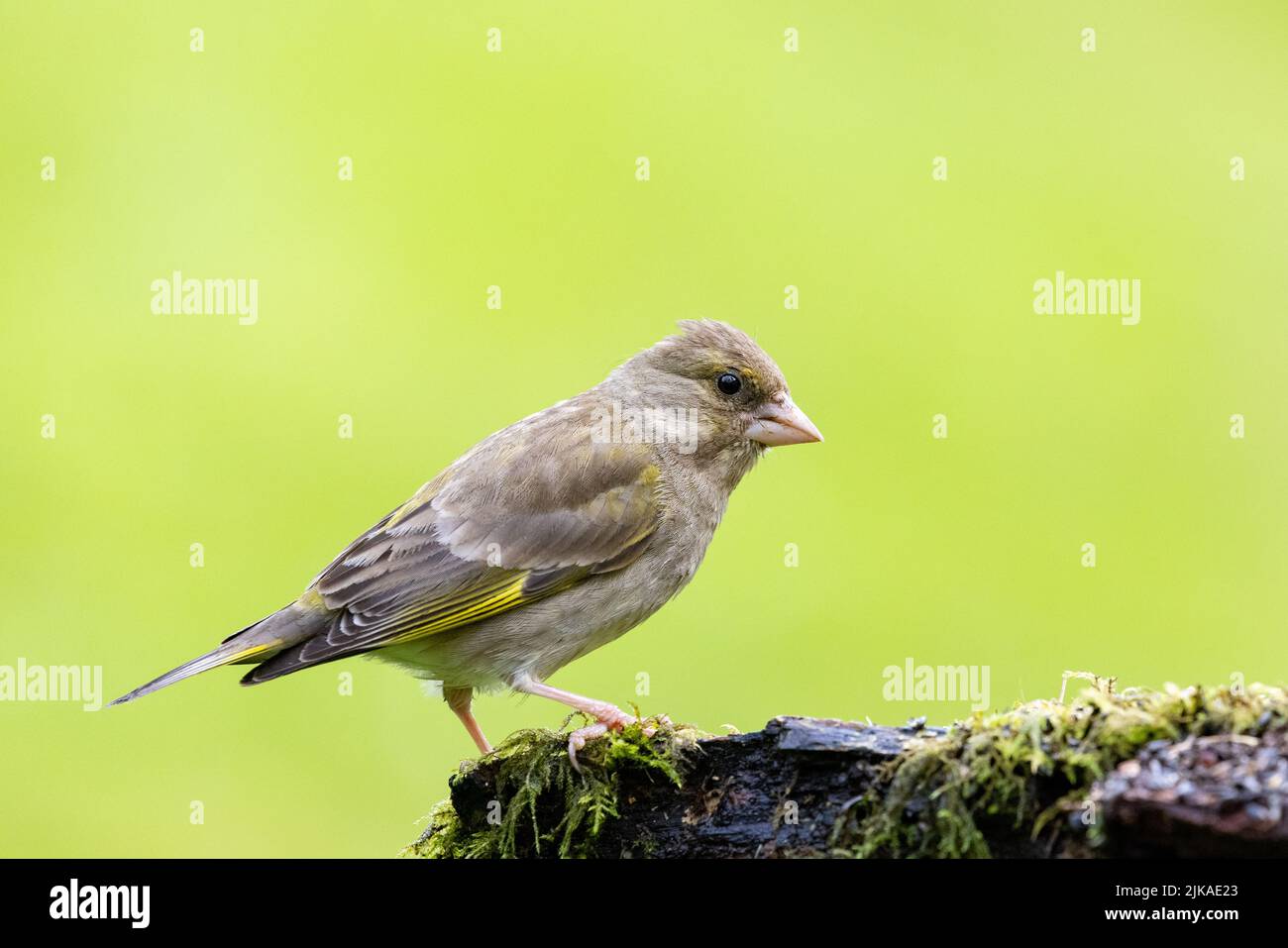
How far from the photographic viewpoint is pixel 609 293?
11609mm

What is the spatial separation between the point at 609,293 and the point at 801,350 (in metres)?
1.61

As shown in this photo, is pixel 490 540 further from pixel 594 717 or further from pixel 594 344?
pixel 594 344

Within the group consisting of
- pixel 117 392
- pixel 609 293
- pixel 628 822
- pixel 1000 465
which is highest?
pixel 609 293

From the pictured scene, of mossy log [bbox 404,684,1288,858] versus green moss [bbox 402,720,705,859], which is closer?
mossy log [bbox 404,684,1288,858]

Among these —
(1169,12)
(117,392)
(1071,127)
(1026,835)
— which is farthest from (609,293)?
(1026,835)

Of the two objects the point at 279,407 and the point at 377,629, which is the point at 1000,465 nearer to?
the point at 279,407

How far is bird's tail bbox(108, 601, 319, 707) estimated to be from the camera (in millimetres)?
5980

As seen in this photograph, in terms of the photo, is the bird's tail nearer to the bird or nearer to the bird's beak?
the bird

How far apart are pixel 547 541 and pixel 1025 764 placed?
286 centimetres

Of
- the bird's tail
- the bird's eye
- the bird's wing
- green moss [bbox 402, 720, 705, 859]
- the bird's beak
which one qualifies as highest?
the bird's eye

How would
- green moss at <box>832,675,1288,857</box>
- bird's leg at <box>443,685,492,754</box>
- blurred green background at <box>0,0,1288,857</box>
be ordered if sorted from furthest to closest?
blurred green background at <box>0,0,1288,857</box> → bird's leg at <box>443,685,492,754</box> → green moss at <box>832,675,1288,857</box>

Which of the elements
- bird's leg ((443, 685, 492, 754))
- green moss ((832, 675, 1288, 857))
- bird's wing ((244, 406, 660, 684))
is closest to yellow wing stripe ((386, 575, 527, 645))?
bird's wing ((244, 406, 660, 684))

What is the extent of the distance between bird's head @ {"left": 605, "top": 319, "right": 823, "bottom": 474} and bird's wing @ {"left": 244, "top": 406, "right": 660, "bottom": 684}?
377mm

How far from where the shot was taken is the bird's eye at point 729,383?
22.4 ft
